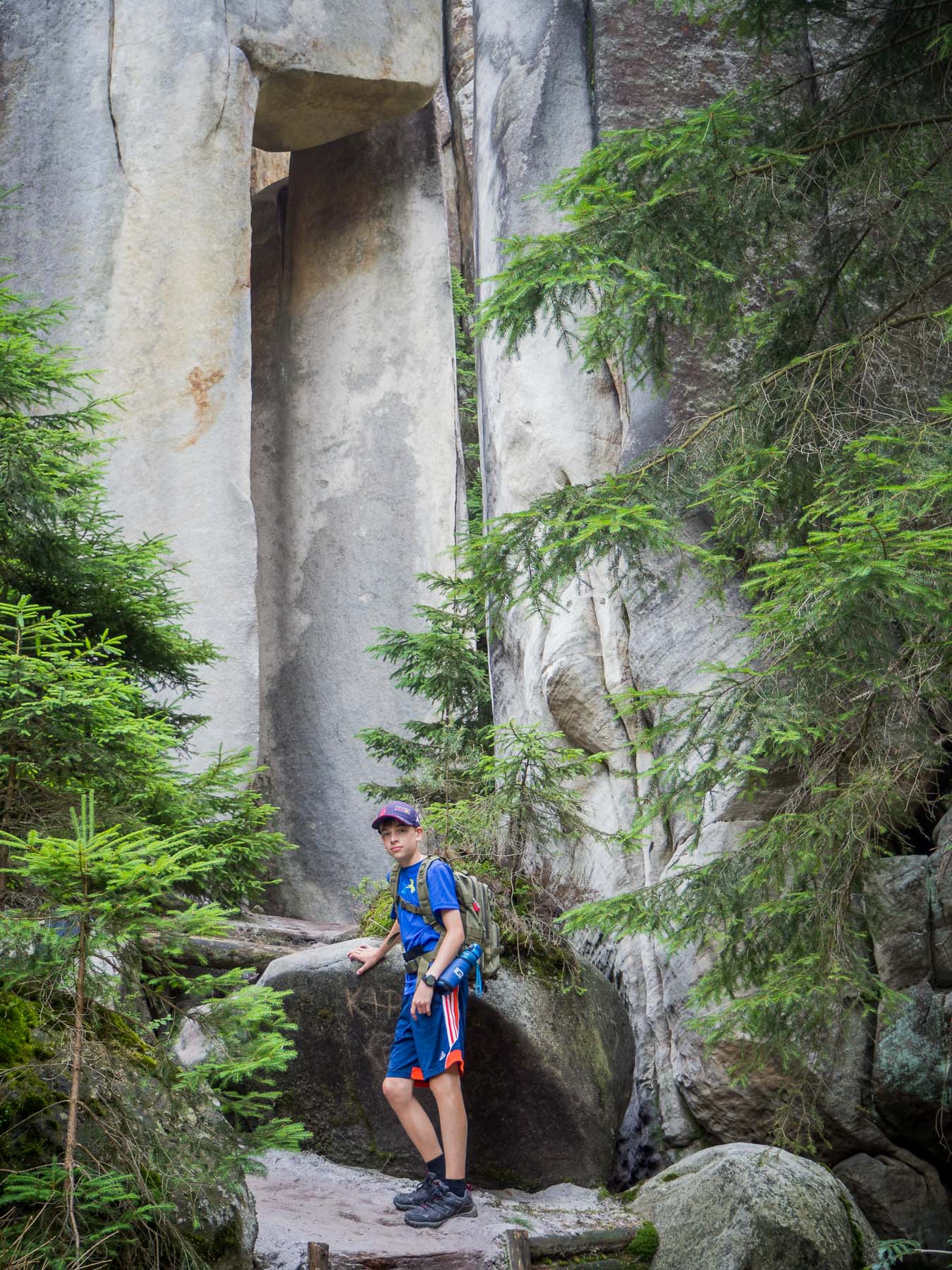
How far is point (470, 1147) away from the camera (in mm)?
6473

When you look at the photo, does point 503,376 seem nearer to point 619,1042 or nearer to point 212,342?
point 212,342

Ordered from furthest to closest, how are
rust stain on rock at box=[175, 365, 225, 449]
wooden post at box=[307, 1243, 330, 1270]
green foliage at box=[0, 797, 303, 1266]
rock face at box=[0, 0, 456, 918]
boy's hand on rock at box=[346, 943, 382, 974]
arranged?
rust stain on rock at box=[175, 365, 225, 449] → rock face at box=[0, 0, 456, 918] → boy's hand on rock at box=[346, 943, 382, 974] → wooden post at box=[307, 1243, 330, 1270] → green foliage at box=[0, 797, 303, 1266]

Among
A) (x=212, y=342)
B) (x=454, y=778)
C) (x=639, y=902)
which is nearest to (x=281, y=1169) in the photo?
(x=639, y=902)

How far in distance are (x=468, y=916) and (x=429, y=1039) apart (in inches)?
21.8

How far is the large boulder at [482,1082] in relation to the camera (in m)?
6.44

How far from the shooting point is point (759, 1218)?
5.20 metres

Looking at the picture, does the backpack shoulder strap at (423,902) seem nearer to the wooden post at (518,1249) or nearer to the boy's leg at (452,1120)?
the boy's leg at (452,1120)

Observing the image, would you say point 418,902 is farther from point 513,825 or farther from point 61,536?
point 61,536

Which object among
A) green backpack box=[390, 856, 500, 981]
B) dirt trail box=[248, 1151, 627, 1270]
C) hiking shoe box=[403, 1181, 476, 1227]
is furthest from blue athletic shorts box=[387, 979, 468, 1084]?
dirt trail box=[248, 1151, 627, 1270]

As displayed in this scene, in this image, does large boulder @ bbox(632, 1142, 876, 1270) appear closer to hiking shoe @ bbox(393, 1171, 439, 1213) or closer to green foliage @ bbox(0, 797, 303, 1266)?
hiking shoe @ bbox(393, 1171, 439, 1213)

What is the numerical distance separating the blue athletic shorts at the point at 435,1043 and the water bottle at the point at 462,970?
5 centimetres

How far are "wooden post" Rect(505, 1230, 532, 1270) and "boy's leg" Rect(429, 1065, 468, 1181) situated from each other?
0.35m

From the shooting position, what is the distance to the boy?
5293 millimetres

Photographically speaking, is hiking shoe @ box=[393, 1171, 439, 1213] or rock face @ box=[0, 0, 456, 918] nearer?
hiking shoe @ box=[393, 1171, 439, 1213]
